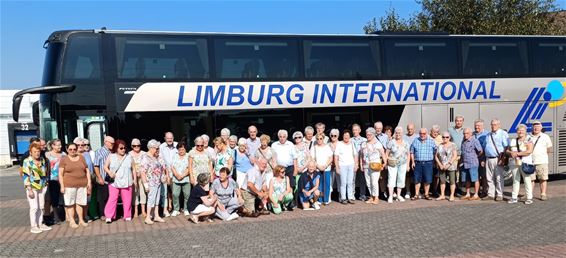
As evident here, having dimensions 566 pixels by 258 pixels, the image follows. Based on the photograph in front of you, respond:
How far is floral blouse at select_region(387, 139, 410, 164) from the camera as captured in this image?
1071 centimetres

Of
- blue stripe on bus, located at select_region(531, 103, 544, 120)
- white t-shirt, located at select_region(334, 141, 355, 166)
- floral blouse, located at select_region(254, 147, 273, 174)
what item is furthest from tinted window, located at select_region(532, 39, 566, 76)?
floral blouse, located at select_region(254, 147, 273, 174)

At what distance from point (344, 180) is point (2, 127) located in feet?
80.6

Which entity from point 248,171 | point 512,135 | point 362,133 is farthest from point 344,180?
point 512,135

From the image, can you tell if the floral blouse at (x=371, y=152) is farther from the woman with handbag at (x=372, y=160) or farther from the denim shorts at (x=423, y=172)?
the denim shorts at (x=423, y=172)

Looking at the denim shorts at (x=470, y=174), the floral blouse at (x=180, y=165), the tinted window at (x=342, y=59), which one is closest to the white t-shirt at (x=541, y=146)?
the denim shorts at (x=470, y=174)

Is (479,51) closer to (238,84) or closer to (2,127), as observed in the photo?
(238,84)

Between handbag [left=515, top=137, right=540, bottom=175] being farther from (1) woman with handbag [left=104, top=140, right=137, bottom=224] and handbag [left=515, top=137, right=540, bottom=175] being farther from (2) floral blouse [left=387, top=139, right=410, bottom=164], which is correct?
(1) woman with handbag [left=104, top=140, right=137, bottom=224]

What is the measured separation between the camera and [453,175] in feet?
35.9

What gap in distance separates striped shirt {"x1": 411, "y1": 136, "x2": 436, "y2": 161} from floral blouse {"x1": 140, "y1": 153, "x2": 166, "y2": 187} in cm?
546

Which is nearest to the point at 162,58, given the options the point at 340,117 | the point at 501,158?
the point at 340,117

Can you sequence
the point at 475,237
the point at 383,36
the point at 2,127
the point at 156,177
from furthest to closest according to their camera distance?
1. the point at 2,127
2. the point at 383,36
3. the point at 156,177
4. the point at 475,237

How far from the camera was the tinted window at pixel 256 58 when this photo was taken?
10.6 m

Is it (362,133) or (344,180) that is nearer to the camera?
(344,180)

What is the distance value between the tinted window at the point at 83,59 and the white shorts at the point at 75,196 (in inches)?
88.9
